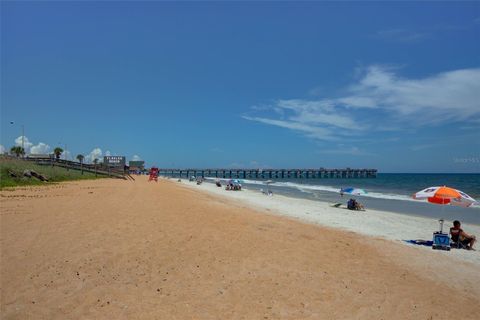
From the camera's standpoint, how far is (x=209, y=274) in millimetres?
6723

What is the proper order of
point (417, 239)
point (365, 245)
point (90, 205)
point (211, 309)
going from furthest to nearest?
point (90, 205)
point (417, 239)
point (365, 245)
point (211, 309)

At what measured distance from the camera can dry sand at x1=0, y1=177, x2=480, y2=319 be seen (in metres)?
5.25

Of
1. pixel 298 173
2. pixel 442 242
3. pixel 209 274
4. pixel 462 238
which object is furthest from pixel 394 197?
pixel 298 173

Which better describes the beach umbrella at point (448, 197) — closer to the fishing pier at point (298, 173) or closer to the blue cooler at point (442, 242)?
the blue cooler at point (442, 242)

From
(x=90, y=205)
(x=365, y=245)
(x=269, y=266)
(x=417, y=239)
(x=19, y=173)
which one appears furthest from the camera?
(x=19, y=173)

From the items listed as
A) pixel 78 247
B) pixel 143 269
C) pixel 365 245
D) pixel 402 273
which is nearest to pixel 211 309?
pixel 143 269

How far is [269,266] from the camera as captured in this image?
743 centimetres

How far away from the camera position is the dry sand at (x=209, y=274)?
525 cm

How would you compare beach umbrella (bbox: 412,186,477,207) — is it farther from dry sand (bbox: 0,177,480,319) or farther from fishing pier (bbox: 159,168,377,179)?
fishing pier (bbox: 159,168,377,179)

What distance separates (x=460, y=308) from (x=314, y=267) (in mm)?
2678

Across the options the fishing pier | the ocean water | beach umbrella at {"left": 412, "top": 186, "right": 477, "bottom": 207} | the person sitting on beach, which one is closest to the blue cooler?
the person sitting on beach

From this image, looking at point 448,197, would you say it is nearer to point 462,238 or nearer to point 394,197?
point 462,238

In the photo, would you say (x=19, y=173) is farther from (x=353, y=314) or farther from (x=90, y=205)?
(x=353, y=314)

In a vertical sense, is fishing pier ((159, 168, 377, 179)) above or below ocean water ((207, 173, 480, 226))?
above
